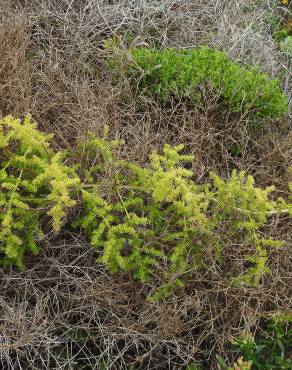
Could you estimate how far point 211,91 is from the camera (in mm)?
3186

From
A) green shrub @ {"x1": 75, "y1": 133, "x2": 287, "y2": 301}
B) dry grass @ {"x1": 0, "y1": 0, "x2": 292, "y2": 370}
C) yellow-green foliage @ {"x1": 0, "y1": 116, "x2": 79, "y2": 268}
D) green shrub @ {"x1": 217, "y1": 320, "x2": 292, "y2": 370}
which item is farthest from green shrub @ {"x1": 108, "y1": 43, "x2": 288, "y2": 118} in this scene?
green shrub @ {"x1": 217, "y1": 320, "x2": 292, "y2": 370}

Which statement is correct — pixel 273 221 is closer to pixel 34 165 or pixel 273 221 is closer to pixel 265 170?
pixel 265 170

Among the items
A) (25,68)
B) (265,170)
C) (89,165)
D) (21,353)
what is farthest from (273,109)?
(21,353)

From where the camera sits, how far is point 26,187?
2.54 m

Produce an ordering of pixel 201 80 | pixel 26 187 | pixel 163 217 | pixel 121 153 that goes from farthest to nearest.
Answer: pixel 201 80
pixel 121 153
pixel 163 217
pixel 26 187

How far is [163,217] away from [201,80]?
924 mm

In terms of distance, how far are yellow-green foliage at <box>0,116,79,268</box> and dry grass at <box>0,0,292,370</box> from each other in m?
0.22

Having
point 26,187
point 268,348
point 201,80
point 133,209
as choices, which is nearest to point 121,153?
point 133,209

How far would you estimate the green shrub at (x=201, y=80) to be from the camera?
3.25 meters

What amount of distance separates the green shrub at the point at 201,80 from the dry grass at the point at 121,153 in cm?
9

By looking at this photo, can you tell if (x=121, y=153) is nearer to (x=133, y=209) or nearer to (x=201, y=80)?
(x=133, y=209)

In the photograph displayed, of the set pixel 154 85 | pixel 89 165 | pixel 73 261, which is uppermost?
pixel 154 85

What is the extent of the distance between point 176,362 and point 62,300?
60 cm

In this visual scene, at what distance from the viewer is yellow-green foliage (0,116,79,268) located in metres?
2.42
